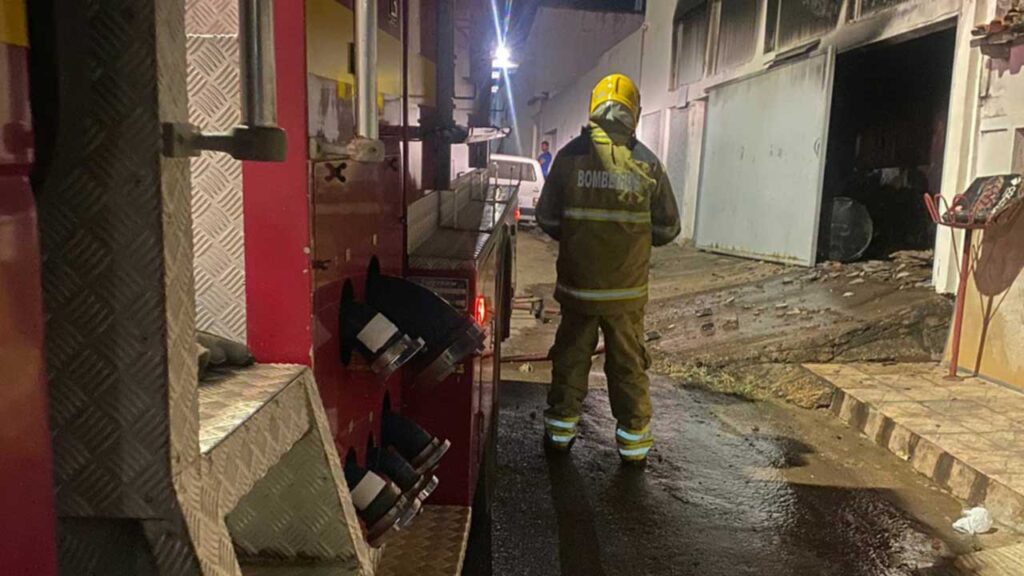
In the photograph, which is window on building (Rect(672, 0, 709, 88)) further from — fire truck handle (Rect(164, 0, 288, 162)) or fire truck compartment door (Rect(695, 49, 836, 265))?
fire truck handle (Rect(164, 0, 288, 162))

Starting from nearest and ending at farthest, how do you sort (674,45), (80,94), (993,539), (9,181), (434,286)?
1. (9,181)
2. (80,94)
3. (434,286)
4. (993,539)
5. (674,45)

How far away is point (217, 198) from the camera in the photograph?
1.79m

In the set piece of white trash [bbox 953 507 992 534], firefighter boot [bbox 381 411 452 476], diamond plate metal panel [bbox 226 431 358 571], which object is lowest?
piece of white trash [bbox 953 507 992 534]

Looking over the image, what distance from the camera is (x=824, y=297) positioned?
8508 mm

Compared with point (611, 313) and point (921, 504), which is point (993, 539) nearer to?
point (921, 504)

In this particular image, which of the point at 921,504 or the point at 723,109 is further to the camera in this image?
the point at 723,109

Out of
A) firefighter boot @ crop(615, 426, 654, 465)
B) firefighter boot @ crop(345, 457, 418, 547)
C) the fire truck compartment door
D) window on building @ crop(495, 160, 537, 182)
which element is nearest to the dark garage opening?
the fire truck compartment door

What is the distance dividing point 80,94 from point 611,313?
12.8 feet

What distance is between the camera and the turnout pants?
4.81 meters

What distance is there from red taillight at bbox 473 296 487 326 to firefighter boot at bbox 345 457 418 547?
1038 mm

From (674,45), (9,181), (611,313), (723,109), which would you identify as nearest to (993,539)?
(611,313)

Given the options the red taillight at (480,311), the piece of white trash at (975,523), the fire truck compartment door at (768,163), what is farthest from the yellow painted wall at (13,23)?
the fire truck compartment door at (768,163)

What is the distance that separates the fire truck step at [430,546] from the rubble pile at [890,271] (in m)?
6.77

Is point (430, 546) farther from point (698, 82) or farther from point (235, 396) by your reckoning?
point (698, 82)
